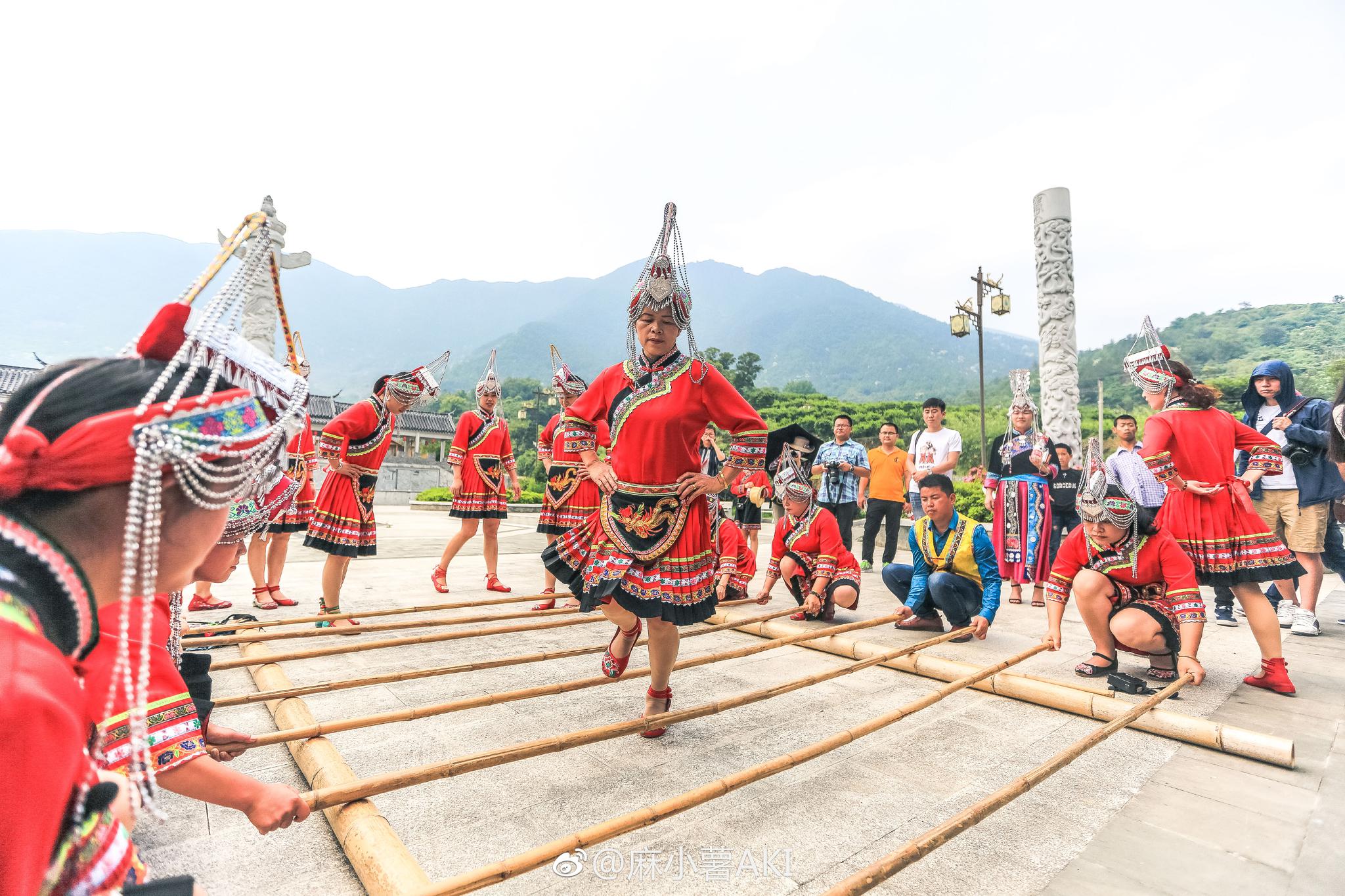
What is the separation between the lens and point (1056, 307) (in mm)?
12133

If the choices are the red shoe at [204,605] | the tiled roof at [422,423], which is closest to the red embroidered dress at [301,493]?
the red shoe at [204,605]

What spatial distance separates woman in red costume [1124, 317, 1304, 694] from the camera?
10.6ft

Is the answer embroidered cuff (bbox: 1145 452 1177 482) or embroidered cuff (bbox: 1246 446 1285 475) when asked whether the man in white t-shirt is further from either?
embroidered cuff (bbox: 1145 452 1177 482)

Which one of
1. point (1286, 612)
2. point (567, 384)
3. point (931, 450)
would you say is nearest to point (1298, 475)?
point (1286, 612)

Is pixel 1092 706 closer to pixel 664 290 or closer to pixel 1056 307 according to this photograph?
pixel 664 290

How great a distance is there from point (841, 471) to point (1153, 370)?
325 cm

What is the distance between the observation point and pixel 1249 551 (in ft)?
10.7

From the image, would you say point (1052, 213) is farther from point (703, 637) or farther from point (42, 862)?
point (42, 862)

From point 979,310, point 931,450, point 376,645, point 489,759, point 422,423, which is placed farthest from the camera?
point 422,423

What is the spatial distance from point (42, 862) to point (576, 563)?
2.17 m

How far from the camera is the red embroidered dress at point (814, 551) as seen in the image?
479 cm

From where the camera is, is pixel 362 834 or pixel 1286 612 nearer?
pixel 362 834

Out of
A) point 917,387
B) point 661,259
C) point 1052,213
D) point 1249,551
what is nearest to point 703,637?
point 661,259

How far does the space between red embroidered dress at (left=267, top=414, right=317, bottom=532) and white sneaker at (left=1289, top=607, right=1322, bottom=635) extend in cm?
682
